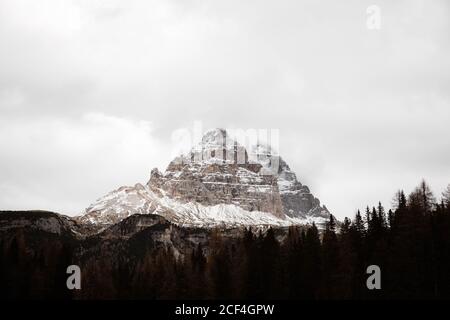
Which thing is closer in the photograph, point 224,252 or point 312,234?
point 312,234

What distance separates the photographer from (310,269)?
99.6m

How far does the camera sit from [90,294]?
124 metres

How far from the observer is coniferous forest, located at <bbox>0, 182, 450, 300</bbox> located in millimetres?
77250

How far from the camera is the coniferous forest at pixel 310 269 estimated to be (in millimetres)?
77250

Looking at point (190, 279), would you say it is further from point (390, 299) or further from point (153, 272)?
point (390, 299)
